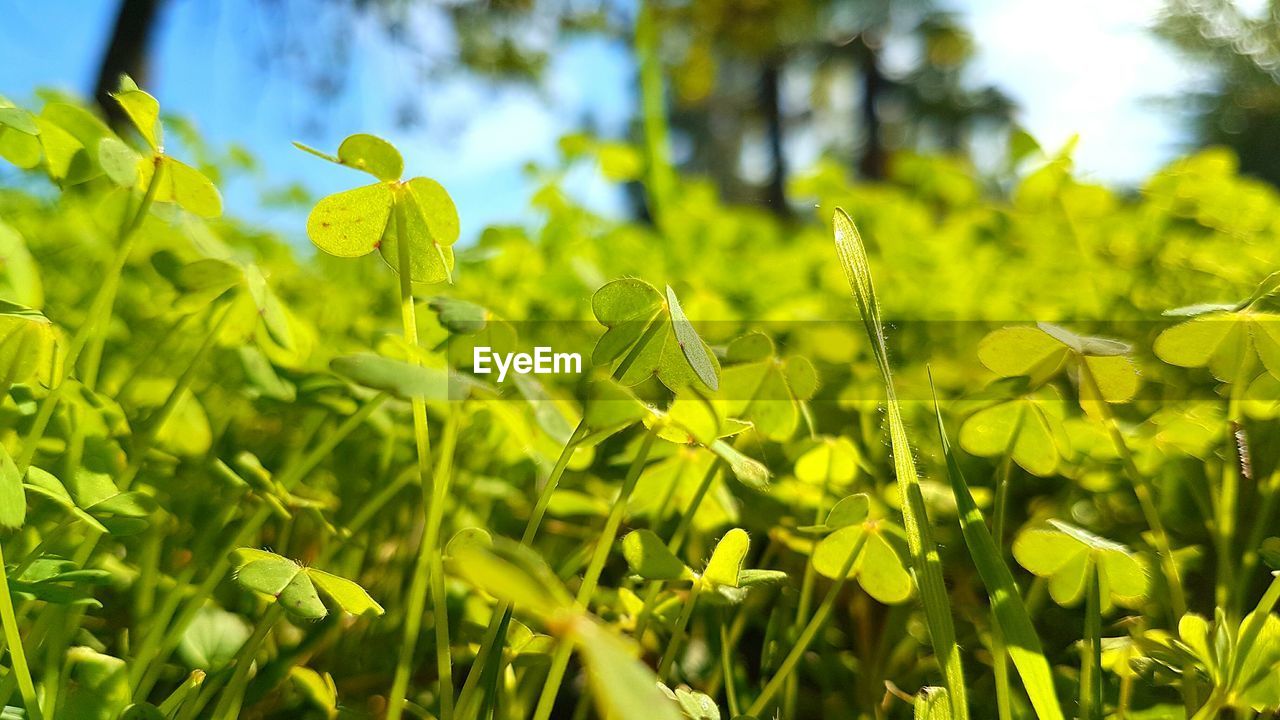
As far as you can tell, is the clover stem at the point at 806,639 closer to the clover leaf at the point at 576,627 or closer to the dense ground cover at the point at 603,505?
the dense ground cover at the point at 603,505

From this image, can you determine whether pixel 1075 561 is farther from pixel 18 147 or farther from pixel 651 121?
pixel 651 121

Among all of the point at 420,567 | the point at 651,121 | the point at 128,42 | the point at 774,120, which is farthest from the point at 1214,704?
the point at 774,120

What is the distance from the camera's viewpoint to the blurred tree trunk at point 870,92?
1711 cm

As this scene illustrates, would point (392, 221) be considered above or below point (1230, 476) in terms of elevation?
above

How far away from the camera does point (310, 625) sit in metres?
0.56

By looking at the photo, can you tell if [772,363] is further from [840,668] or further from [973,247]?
[973,247]

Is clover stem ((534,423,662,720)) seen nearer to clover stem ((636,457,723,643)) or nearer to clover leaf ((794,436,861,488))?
clover stem ((636,457,723,643))

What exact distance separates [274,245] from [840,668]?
4.54ft

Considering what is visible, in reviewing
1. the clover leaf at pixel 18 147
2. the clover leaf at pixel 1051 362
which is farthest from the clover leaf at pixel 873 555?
the clover leaf at pixel 18 147

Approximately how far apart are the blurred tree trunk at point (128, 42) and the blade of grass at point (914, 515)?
193 inches

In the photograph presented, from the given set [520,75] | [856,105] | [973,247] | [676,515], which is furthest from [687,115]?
[676,515]

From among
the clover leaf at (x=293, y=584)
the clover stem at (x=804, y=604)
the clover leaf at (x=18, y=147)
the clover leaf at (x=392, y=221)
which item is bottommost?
the clover stem at (x=804, y=604)

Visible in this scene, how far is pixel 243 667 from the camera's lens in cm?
37

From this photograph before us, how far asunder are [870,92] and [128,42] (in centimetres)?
1603
